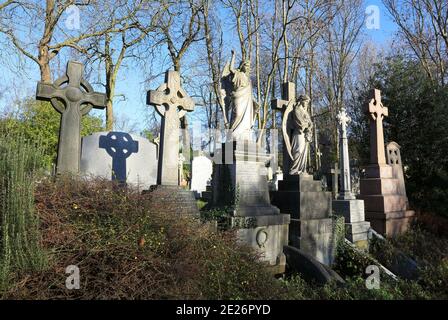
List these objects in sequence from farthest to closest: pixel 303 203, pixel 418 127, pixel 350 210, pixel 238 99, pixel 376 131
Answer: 1. pixel 418 127
2. pixel 376 131
3. pixel 350 210
4. pixel 238 99
5. pixel 303 203

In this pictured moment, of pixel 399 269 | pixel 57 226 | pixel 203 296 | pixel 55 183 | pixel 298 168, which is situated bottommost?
pixel 399 269

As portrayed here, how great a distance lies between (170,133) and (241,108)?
1680 millimetres

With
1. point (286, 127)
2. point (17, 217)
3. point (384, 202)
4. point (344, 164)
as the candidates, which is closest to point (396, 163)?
point (344, 164)

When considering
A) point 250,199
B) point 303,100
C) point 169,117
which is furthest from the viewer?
point 303,100

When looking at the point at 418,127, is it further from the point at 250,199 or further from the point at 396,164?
the point at 250,199

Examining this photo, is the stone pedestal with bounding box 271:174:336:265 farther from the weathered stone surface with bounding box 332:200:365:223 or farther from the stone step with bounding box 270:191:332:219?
the weathered stone surface with bounding box 332:200:365:223

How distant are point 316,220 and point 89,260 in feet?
16.7

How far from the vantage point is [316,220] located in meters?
7.33

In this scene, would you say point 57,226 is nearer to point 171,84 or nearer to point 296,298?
point 296,298

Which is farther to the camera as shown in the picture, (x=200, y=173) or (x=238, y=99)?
(x=200, y=173)

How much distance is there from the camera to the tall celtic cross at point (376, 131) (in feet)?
35.2

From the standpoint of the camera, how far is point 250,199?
689cm

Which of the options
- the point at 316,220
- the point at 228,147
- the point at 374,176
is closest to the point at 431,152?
the point at 374,176

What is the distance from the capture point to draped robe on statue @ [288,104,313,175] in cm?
790
